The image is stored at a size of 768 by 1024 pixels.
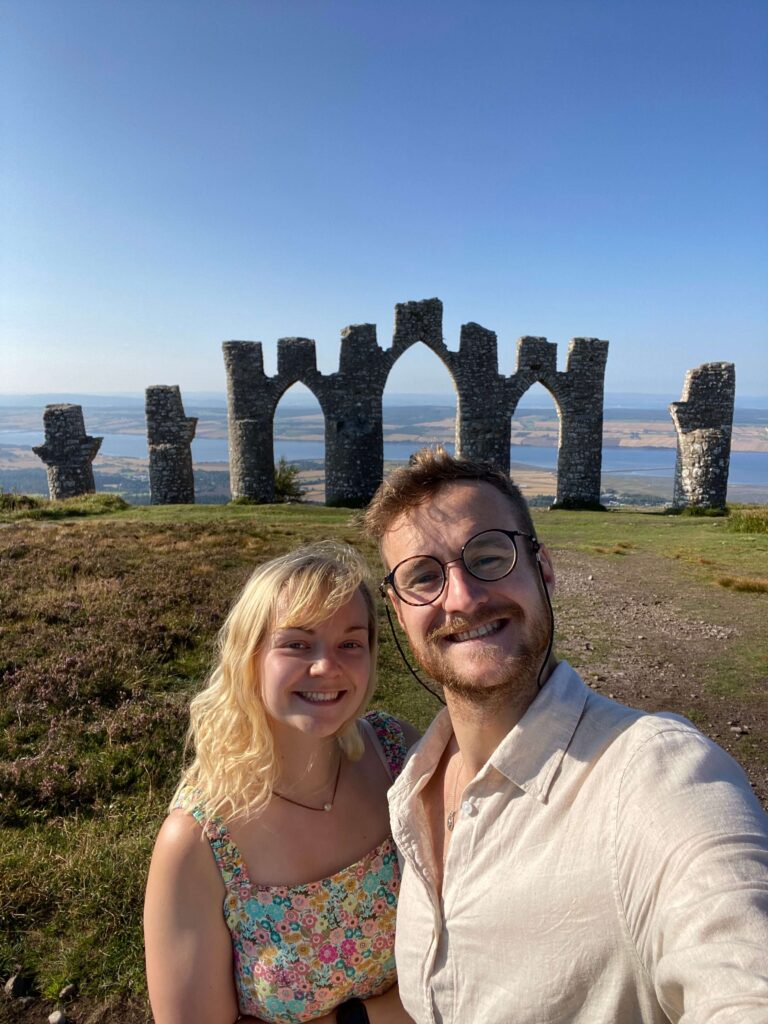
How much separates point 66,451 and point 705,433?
21.8m

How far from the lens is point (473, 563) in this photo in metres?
2.25

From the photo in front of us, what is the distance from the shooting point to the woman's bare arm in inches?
86.9

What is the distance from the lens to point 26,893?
12.8ft

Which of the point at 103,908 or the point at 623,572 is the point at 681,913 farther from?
the point at 623,572

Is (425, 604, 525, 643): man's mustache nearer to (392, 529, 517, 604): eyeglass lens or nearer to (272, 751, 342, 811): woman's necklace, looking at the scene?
(392, 529, 517, 604): eyeglass lens

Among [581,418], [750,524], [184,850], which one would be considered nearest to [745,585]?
[750,524]

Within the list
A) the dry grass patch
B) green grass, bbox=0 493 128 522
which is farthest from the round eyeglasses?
green grass, bbox=0 493 128 522

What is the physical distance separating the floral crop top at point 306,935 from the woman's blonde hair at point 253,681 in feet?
0.37

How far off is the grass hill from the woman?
153 cm

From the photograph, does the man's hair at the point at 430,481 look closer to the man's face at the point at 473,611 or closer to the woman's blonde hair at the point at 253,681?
the man's face at the point at 473,611

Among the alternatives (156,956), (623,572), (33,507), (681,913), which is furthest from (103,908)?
(33,507)

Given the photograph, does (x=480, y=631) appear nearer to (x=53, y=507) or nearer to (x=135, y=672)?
(x=135, y=672)

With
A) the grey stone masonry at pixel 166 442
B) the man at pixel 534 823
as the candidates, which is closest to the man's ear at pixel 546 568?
the man at pixel 534 823

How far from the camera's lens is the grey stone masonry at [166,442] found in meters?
23.6
